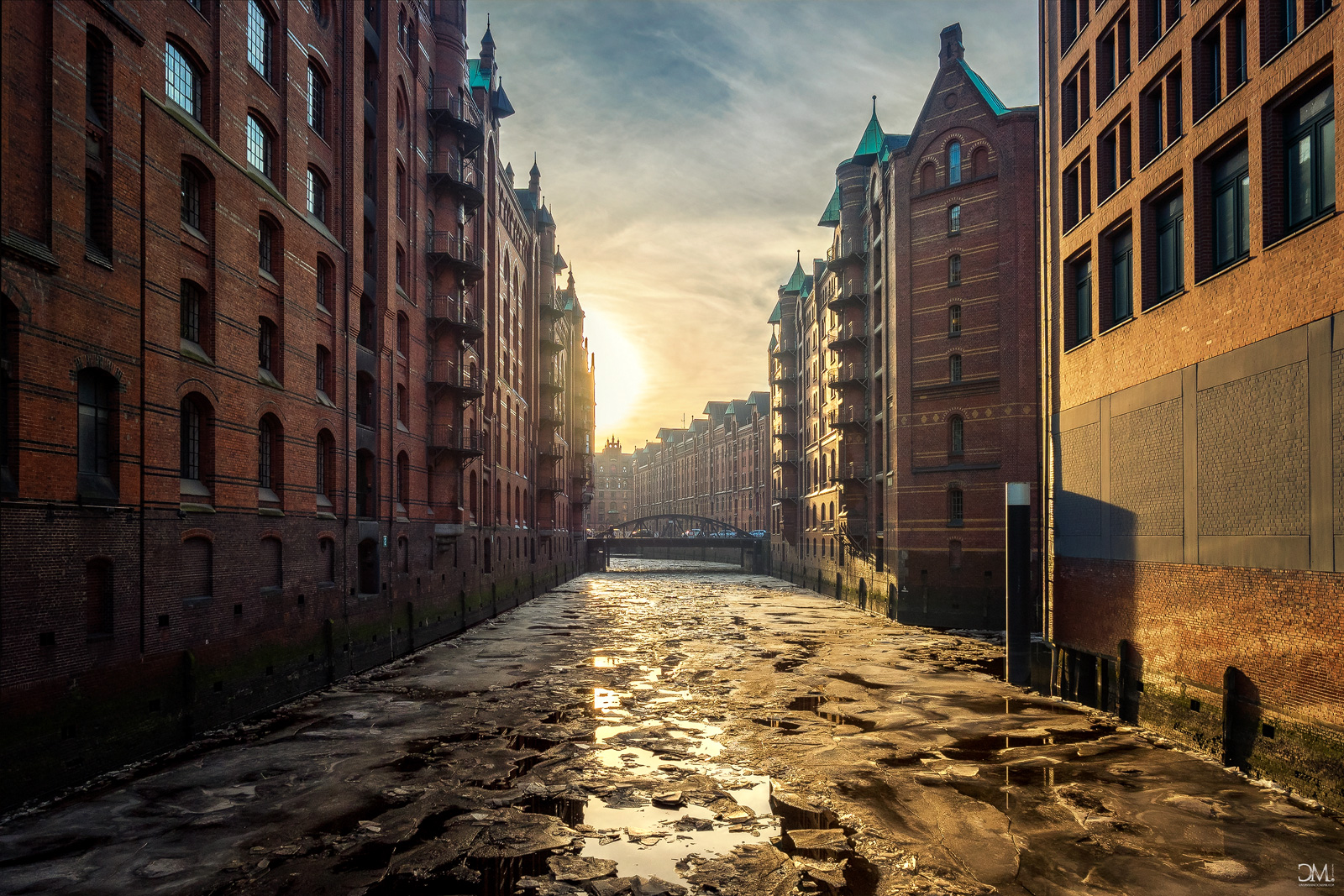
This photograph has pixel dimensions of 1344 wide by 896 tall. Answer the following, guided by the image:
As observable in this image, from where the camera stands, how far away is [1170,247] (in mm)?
15773

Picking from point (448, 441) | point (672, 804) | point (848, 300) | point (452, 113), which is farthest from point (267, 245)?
point (848, 300)

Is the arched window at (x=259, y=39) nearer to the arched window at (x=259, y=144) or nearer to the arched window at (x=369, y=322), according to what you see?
the arched window at (x=259, y=144)

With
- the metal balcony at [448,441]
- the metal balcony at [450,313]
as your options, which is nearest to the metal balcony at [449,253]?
the metal balcony at [450,313]

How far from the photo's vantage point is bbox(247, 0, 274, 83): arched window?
1744cm

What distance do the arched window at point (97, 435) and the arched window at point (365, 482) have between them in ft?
35.2

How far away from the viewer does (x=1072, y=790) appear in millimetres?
11328

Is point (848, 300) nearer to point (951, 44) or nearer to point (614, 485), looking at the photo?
point (951, 44)

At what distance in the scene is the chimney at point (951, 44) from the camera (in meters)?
34.6

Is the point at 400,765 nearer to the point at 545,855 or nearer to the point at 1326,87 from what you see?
the point at 545,855

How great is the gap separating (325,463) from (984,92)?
28.9 metres

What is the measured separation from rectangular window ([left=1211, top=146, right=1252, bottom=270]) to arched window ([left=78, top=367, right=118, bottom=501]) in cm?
1699

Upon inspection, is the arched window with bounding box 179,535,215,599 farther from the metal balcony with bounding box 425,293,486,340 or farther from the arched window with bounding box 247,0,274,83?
the metal balcony with bounding box 425,293,486,340

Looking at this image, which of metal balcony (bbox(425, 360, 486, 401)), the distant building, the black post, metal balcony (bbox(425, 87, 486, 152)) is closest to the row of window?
the black post

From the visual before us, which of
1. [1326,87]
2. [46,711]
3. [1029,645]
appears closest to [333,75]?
[46,711]
